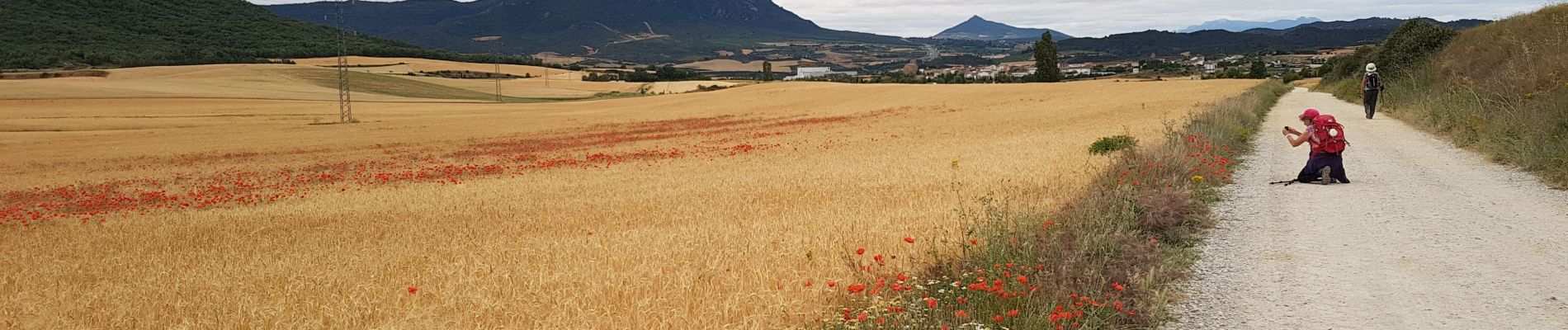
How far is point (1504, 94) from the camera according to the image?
19.0 m

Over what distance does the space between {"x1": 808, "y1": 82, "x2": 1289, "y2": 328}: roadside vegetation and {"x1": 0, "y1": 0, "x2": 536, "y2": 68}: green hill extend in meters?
135

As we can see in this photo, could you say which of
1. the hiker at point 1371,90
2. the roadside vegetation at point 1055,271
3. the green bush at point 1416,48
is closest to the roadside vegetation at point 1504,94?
the hiker at point 1371,90

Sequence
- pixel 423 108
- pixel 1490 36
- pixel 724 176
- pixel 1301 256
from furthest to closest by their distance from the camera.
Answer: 1. pixel 423 108
2. pixel 1490 36
3. pixel 724 176
4. pixel 1301 256

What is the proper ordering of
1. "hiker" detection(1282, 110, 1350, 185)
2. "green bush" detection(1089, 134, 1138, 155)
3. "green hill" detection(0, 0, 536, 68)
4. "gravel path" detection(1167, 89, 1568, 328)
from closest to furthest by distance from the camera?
1. "gravel path" detection(1167, 89, 1568, 328)
2. "hiker" detection(1282, 110, 1350, 185)
3. "green bush" detection(1089, 134, 1138, 155)
4. "green hill" detection(0, 0, 536, 68)

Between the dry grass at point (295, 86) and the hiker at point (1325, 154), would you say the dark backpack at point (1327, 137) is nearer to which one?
the hiker at point (1325, 154)

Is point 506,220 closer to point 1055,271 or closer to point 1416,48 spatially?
point 1055,271

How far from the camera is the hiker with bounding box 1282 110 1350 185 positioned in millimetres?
11820

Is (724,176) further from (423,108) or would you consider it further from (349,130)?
(423,108)

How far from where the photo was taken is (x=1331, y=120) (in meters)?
12.2

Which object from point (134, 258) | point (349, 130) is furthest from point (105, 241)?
point (349, 130)

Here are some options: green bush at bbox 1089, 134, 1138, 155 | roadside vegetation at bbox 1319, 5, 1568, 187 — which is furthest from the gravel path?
green bush at bbox 1089, 134, 1138, 155

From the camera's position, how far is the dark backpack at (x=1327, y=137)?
1186 centimetres

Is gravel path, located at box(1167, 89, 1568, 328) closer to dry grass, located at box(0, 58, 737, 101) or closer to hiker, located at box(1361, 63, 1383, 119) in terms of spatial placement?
hiker, located at box(1361, 63, 1383, 119)

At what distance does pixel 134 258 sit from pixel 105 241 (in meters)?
2.56
